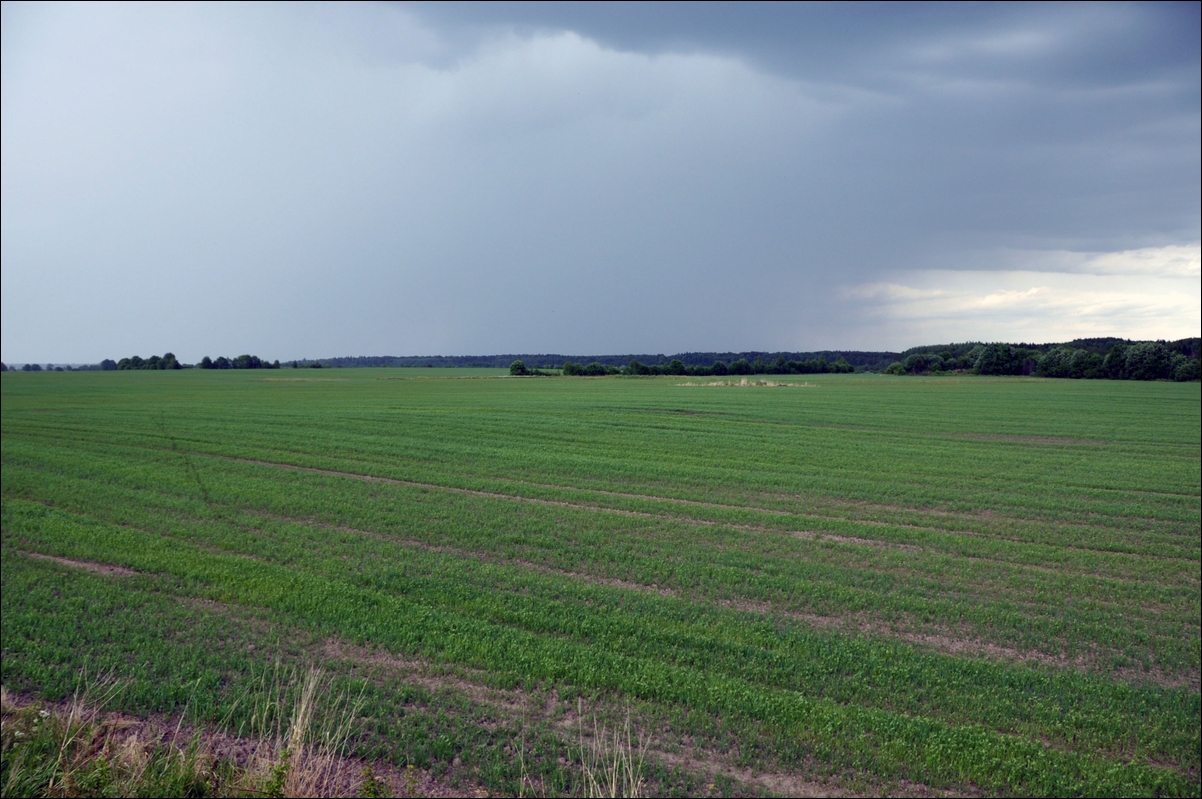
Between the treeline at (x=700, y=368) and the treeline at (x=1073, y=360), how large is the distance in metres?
14.9

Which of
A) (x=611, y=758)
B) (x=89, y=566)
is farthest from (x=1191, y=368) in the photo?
(x=89, y=566)

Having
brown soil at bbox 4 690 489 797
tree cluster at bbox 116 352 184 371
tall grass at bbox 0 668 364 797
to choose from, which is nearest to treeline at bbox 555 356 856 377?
tree cluster at bbox 116 352 184 371

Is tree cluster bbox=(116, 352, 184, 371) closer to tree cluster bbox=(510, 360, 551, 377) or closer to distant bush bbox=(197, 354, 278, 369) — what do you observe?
distant bush bbox=(197, 354, 278, 369)

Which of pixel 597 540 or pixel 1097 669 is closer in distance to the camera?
pixel 1097 669

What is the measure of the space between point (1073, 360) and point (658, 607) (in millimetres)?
34910

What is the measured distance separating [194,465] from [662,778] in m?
19.9

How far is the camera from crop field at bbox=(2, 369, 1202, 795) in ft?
19.8

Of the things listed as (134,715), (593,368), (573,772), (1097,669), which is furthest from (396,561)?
(593,368)

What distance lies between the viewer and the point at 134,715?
21.2ft

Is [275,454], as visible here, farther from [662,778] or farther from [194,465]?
[662,778]

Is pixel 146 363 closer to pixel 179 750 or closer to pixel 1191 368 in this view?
pixel 179 750

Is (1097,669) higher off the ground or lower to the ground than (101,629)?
lower

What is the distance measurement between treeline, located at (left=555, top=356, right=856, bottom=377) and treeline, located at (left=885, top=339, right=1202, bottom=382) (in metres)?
14.9

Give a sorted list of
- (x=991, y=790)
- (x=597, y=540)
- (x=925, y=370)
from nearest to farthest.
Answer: (x=991, y=790) → (x=597, y=540) → (x=925, y=370)
